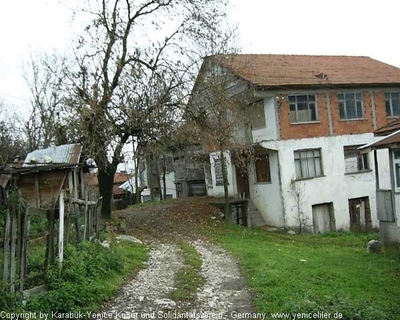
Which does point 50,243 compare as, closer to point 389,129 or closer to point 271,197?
point 389,129

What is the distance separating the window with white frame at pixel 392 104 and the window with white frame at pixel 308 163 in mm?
5711

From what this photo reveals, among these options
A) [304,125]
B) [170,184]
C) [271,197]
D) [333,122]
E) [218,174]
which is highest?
[333,122]

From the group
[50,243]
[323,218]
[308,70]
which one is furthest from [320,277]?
[308,70]

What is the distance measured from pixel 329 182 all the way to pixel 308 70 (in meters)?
6.92

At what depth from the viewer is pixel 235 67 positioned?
21.7 meters

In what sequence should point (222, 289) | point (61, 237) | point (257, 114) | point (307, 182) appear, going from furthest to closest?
1. point (257, 114)
2. point (307, 182)
3. point (222, 289)
4. point (61, 237)

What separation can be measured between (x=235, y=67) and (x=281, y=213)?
7850 mm

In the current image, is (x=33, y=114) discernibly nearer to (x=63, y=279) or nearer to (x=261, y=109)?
(x=261, y=109)

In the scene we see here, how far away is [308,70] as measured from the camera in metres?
25.0

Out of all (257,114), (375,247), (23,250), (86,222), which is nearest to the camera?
(23,250)

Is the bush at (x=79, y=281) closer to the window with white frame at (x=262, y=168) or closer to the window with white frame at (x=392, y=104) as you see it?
the window with white frame at (x=262, y=168)

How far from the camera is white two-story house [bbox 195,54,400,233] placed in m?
21.9

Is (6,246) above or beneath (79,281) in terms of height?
above

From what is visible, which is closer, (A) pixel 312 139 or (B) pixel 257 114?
(A) pixel 312 139
